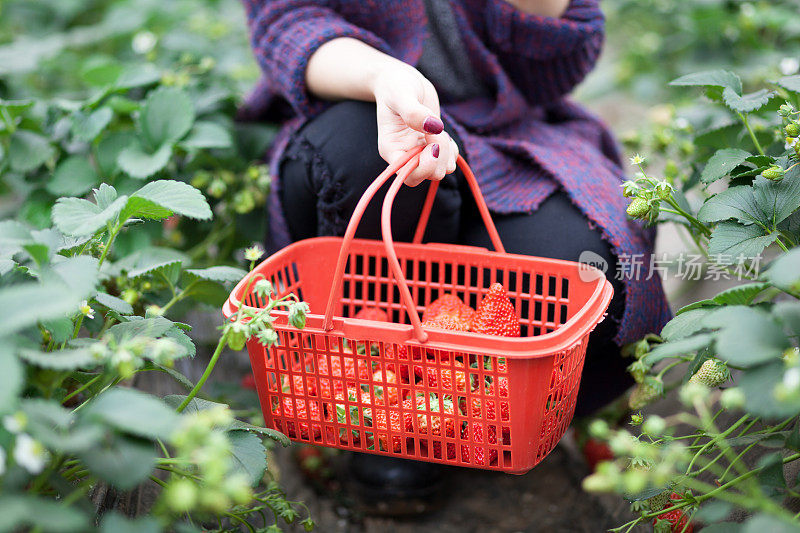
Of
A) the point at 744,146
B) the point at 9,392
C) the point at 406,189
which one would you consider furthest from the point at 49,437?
the point at 744,146

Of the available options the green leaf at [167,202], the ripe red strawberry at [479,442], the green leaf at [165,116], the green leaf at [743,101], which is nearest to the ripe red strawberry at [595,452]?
the ripe red strawberry at [479,442]

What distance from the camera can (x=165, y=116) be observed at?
1300 millimetres

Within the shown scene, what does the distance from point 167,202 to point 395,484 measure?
0.68 metres

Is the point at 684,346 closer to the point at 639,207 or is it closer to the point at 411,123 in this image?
the point at 639,207

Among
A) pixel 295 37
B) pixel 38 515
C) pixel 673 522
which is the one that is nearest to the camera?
pixel 38 515

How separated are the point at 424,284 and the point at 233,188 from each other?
55 centimetres

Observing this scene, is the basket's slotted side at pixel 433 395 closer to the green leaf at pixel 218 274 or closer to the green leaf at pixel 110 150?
the green leaf at pixel 218 274

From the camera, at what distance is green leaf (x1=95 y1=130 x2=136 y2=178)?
1303 mm

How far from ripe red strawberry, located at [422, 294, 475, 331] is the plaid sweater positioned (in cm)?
20

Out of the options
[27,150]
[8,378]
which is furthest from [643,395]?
[27,150]

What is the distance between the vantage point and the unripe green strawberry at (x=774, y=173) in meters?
0.88

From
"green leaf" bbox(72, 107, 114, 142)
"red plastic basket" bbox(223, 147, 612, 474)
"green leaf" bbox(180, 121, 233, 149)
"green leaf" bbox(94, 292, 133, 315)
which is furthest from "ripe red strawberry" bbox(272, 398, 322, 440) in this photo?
"green leaf" bbox(72, 107, 114, 142)

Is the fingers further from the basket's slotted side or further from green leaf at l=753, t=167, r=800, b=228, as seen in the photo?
green leaf at l=753, t=167, r=800, b=228

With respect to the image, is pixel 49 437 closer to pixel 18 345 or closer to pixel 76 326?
pixel 18 345
